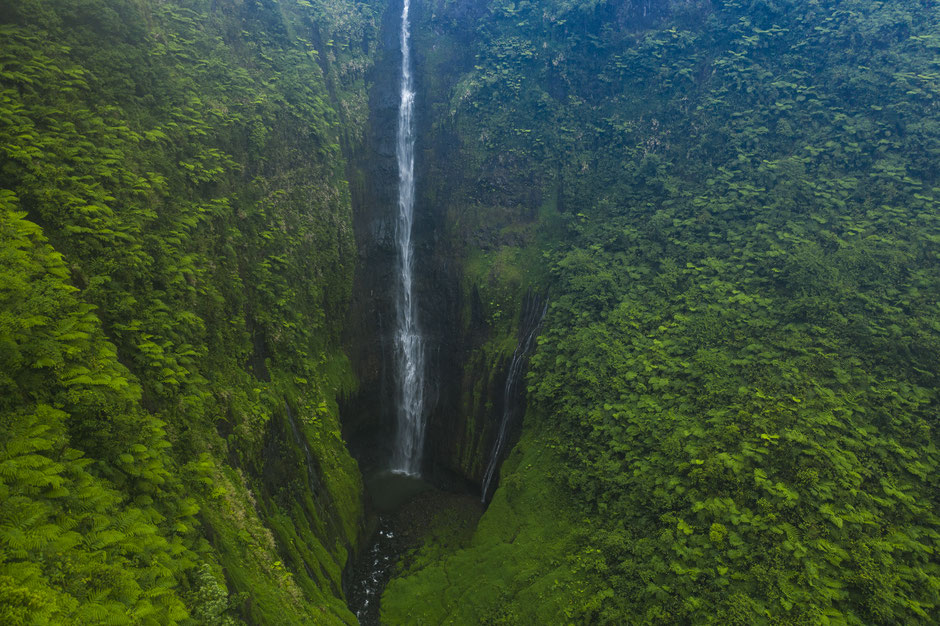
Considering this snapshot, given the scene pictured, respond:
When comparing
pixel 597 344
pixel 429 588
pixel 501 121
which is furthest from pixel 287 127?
pixel 429 588

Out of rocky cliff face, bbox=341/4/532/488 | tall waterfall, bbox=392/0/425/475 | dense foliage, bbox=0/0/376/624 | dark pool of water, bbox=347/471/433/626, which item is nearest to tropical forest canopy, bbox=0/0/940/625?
dense foliage, bbox=0/0/376/624

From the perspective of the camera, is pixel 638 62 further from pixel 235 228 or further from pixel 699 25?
pixel 235 228

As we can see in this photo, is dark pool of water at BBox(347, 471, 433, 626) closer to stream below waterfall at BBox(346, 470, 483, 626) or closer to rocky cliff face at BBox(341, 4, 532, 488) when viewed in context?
stream below waterfall at BBox(346, 470, 483, 626)

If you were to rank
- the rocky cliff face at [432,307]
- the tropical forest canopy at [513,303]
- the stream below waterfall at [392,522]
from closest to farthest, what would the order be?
the tropical forest canopy at [513,303]
the stream below waterfall at [392,522]
the rocky cliff face at [432,307]

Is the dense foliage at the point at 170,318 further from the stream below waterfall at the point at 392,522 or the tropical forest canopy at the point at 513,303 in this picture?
the stream below waterfall at the point at 392,522

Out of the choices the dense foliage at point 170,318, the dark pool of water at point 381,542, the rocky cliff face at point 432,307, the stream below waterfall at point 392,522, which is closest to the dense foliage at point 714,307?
the dark pool of water at point 381,542

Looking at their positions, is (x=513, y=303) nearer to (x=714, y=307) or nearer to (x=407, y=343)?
(x=407, y=343)

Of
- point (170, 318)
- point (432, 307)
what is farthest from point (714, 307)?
point (170, 318)
